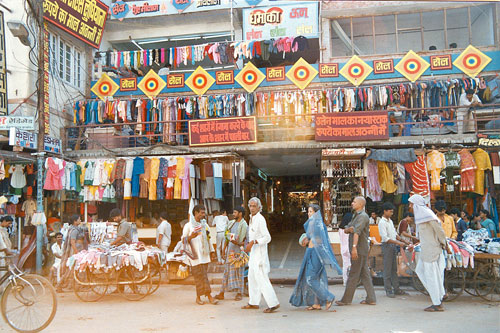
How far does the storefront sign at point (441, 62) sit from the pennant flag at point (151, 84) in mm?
9105

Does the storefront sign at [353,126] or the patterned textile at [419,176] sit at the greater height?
the storefront sign at [353,126]

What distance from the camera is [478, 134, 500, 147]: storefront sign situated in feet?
38.5

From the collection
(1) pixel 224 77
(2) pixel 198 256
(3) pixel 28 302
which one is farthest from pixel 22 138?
(1) pixel 224 77

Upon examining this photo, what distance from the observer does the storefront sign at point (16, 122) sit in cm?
1098

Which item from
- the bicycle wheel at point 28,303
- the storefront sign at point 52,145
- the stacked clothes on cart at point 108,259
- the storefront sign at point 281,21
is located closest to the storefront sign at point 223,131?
the storefront sign at point 52,145

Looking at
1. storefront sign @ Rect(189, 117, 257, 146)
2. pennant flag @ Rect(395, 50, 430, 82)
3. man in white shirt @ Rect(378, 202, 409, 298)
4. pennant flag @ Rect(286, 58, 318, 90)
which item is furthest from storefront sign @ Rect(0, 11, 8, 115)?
pennant flag @ Rect(395, 50, 430, 82)

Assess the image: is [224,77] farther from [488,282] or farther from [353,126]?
[488,282]

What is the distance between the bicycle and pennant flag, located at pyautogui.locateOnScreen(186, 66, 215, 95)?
1011 cm

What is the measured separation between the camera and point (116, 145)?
14633 millimetres

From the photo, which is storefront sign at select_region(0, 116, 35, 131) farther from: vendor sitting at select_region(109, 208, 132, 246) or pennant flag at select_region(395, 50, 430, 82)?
pennant flag at select_region(395, 50, 430, 82)

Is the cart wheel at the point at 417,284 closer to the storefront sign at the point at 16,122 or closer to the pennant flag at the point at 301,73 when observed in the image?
the pennant flag at the point at 301,73

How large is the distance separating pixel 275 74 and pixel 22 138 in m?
8.07

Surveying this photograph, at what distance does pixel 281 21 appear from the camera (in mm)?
16078

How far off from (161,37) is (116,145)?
551 centimetres
